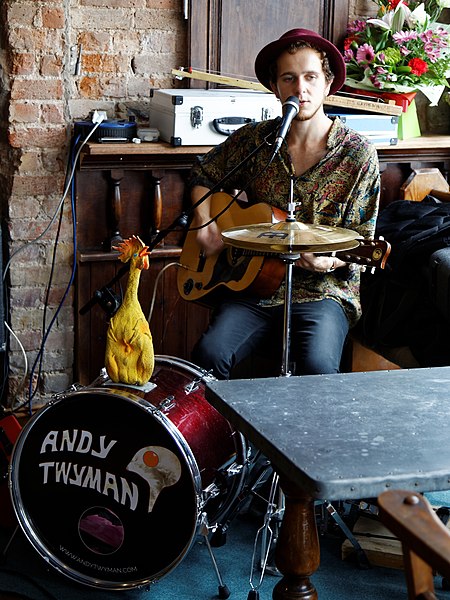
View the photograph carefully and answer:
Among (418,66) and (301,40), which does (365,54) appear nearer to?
(418,66)

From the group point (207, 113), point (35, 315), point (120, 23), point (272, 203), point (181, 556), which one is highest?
point (120, 23)

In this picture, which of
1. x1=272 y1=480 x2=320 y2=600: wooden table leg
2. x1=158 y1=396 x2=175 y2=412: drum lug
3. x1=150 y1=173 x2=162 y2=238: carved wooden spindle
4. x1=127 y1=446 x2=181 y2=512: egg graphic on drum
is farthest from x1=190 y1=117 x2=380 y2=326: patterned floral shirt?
x1=272 y1=480 x2=320 y2=600: wooden table leg

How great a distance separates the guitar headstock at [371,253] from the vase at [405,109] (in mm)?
1137

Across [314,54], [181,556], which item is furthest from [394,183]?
[181,556]

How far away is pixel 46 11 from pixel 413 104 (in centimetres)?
144

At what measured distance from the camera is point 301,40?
2.75m

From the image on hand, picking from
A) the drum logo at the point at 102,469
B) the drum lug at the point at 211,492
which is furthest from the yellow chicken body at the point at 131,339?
the drum lug at the point at 211,492

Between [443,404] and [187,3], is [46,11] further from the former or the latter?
[443,404]

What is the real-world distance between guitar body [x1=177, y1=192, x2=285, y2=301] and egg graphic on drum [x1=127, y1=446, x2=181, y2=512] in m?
0.71

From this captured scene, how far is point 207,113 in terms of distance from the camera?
3.13 metres

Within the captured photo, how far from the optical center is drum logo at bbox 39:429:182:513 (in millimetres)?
2252

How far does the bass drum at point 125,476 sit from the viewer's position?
2244 millimetres

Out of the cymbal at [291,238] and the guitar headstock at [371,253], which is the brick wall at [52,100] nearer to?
the cymbal at [291,238]

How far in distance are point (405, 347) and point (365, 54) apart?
3.69 ft
